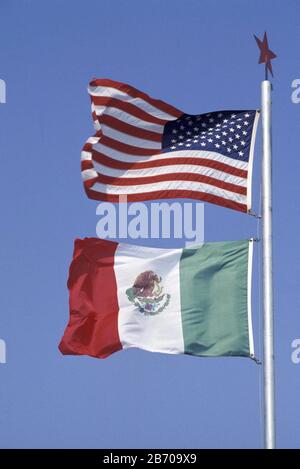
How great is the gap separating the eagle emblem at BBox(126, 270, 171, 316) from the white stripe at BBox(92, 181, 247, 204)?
1799 mm

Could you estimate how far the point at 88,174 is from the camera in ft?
92.9

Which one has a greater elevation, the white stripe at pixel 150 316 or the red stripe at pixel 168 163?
the red stripe at pixel 168 163

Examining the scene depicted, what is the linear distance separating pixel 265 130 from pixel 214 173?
1.49m

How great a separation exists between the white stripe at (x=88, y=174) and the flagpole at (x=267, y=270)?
396 cm

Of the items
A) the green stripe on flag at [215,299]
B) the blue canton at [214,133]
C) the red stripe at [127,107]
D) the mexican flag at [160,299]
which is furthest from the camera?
the red stripe at [127,107]

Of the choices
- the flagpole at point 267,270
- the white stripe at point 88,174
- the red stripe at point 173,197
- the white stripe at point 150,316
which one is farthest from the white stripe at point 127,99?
the white stripe at point 150,316

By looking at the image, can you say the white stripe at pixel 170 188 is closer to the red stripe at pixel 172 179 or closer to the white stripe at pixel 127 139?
the red stripe at pixel 172 179

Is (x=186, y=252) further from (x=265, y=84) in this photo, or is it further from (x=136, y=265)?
(x=265, y=84)

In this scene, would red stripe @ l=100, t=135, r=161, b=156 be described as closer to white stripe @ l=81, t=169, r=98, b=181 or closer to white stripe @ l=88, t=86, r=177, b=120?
white stripe @ l=81, t=169, r=98, b=181

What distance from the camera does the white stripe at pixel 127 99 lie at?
1115 inches

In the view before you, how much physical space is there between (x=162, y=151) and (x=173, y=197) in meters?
1.27

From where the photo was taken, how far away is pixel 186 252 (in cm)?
2762

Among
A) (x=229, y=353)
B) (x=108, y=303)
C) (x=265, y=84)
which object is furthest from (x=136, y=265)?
(x=265, y=84)

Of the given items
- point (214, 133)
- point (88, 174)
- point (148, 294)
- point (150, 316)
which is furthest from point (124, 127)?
point (150, 316)
